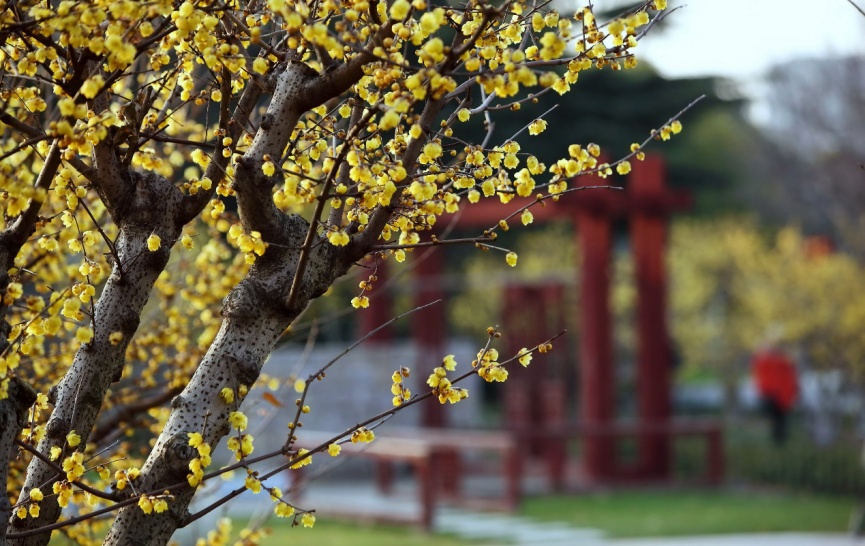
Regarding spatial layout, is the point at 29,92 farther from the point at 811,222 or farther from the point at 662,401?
the point at 811,222

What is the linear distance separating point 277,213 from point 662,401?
12.2m

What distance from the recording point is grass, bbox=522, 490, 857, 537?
35.3 ft

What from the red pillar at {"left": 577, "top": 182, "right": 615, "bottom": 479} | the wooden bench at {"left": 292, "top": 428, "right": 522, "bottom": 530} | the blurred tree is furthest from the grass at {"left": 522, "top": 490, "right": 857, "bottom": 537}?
the blurred tree

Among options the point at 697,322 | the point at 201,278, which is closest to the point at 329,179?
the point at 201,278

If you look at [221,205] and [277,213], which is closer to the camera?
[277,213]

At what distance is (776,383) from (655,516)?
6.07 m

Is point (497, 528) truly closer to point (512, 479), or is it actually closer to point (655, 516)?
point (512, 479)

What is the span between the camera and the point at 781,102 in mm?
35625

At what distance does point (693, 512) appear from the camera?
1177 cm

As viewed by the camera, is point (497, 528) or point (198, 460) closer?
point (198, 460)

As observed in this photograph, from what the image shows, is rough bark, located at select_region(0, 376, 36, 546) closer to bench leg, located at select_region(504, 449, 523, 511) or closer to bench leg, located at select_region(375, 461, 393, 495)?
bench leg, located at select_region(504, 449, 523, 511)

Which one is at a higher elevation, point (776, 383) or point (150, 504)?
point (776, 383)

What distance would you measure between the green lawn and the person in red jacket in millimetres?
3544

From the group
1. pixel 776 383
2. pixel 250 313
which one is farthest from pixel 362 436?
pixel 776 383
